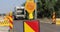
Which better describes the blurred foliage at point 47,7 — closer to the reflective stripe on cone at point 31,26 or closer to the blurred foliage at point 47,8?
the blurred foliage at point 47,8

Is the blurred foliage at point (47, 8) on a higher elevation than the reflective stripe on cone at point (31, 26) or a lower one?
→ lower

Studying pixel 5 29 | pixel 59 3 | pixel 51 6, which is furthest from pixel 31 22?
pixel 59 3

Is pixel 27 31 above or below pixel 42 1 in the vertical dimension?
above

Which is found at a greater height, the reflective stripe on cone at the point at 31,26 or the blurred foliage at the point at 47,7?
the reflective stripe on cone at the point at 31,26

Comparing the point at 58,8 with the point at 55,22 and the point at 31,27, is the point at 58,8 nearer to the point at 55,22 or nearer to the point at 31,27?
the point at 55,22

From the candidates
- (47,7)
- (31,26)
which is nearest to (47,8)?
(47,7)

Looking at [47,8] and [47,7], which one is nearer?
[47,7]

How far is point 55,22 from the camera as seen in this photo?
35.1 metres

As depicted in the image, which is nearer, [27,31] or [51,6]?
[27,31]

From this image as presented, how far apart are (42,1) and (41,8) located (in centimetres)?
227

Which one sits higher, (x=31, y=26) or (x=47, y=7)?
(x=31, y=26)

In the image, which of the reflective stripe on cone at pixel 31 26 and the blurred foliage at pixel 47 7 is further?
the blurred foliage at pixel 47 7

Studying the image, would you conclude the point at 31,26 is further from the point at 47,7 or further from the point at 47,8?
the point at 47,8

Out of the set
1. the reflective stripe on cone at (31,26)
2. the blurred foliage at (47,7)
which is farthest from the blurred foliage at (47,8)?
the reflective stripe on cone at (31,26)
